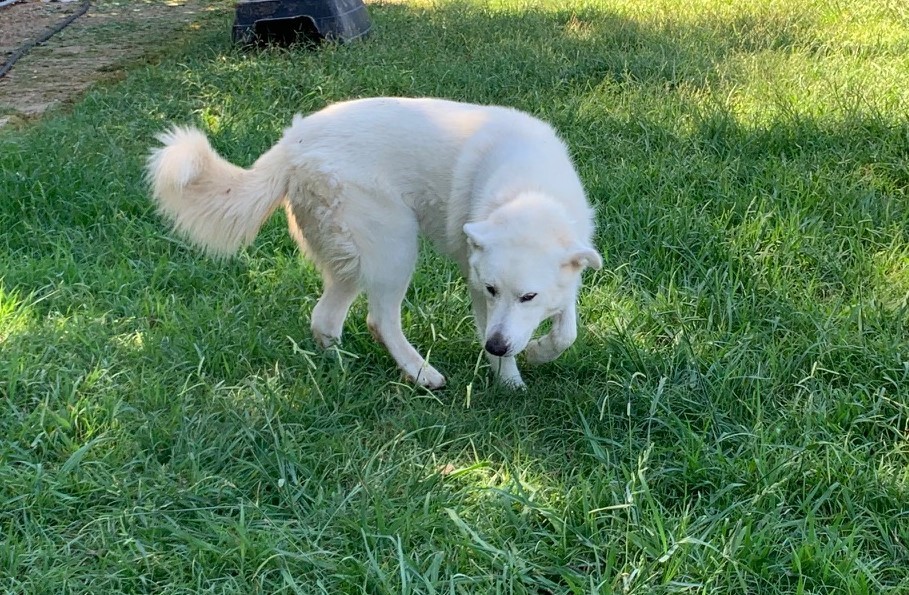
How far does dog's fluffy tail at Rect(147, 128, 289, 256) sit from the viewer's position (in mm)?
2967

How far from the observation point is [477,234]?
8.87ft

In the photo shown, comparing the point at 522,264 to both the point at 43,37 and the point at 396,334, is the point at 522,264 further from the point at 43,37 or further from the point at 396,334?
the point at 43,37

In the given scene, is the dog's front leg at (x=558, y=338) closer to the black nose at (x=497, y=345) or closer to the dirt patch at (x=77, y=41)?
the black nose at (x=497, y=345)

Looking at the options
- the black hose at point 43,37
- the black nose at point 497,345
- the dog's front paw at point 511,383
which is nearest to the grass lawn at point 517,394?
the dog's front paw at point 511,383

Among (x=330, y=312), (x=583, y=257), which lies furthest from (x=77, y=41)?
(x=583, y=257)

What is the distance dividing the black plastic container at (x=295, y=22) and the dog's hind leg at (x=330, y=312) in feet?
14.6

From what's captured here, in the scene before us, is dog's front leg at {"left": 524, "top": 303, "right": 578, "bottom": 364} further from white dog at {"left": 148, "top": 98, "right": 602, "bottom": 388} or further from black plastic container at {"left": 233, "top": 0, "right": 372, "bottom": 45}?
black plastic container at {"left": 233, "top": 0, "right": 372, "bottom": 45}

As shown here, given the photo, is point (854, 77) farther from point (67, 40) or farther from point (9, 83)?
point (67, 40)

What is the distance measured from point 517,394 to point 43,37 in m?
8.02

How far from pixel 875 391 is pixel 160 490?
2349mm

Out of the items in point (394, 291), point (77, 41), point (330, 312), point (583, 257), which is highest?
point (583, 257)

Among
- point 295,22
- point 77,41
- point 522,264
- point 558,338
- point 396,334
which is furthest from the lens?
point 77,41

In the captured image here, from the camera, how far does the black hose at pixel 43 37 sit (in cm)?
744

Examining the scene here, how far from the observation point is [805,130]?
459 cm
